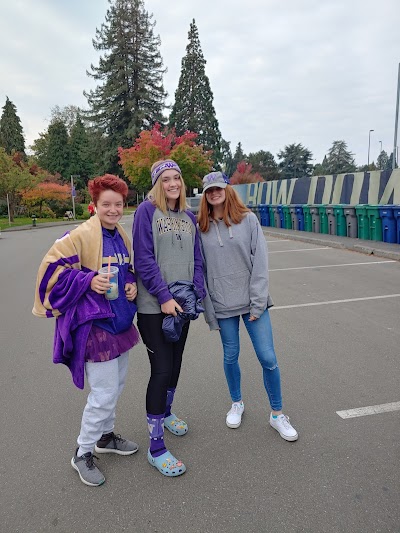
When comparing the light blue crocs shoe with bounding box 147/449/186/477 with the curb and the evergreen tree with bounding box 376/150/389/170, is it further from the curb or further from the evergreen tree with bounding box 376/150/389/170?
the evergreen tree with bounding box 376/150/389/170

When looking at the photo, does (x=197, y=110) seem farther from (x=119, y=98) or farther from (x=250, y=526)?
(x=250, y=526)

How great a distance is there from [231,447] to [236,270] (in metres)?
1.19

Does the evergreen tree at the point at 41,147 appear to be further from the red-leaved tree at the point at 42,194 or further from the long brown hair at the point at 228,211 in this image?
the long brown hair at the point at 228,211

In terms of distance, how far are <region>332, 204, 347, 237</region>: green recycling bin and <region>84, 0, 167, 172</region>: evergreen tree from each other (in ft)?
125

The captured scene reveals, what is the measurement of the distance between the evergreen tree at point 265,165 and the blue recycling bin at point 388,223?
58.4 m

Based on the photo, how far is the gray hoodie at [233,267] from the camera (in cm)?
282

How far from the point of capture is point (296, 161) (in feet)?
217

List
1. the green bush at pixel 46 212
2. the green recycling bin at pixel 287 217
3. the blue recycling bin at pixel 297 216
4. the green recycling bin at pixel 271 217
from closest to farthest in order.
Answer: the blue recycling bin at pixel 297 216 → the green recycling bin at pixel 287 217 → the green recycling bin at pixel 271 217 → the green bush at pixel 46 212

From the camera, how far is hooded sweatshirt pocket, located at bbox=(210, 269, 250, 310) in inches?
112

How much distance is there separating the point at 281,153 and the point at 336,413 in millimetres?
69160

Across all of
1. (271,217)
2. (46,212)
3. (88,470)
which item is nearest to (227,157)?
(46,212)

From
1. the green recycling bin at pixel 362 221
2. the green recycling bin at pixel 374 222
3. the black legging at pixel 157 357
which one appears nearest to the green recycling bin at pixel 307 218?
the green recycling bin at pixel 362 221

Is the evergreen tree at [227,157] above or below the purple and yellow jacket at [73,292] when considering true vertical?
above

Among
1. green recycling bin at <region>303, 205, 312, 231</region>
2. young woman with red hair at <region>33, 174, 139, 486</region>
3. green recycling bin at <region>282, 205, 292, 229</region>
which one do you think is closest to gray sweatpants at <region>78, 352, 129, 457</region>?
young woman with red hair at <region>33, 174, 139, 486</region>
